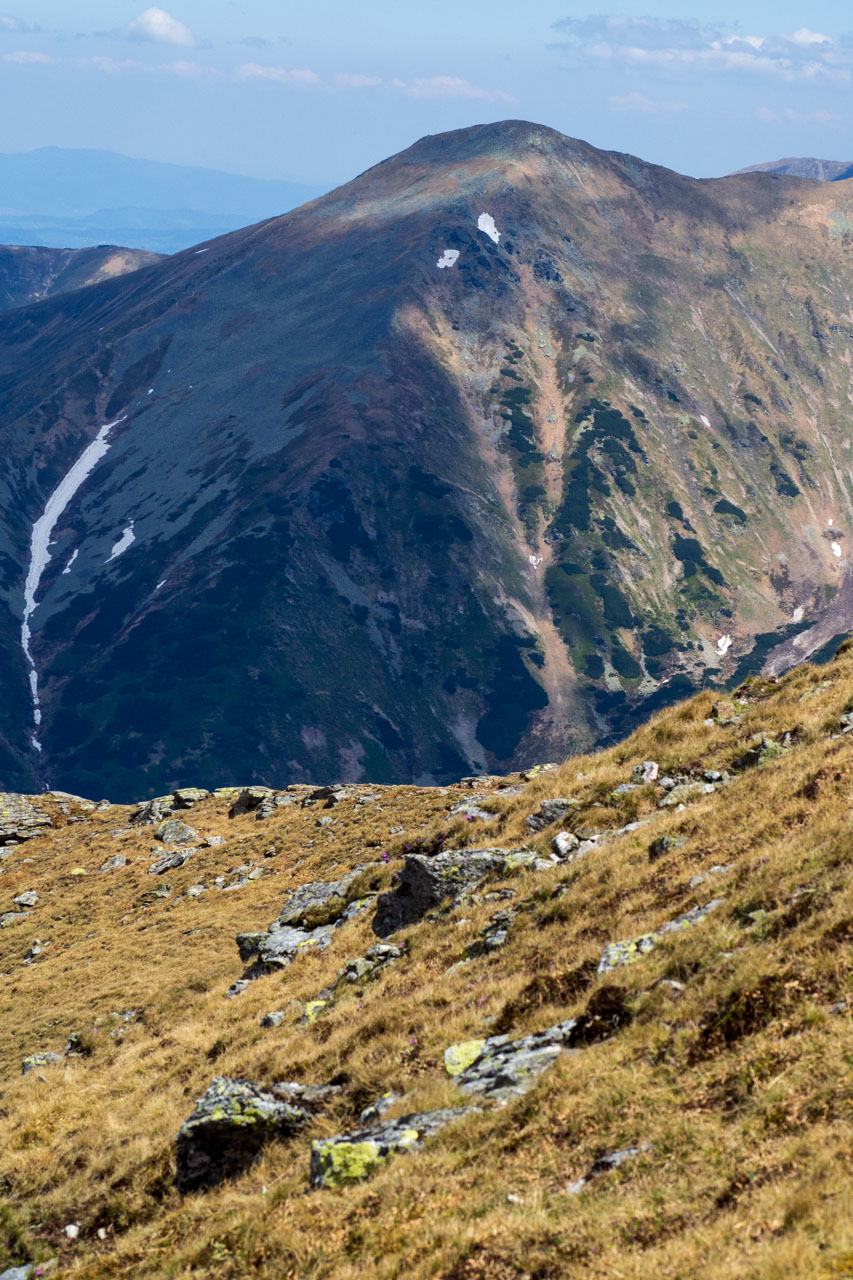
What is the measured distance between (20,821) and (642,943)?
5227 centimetres

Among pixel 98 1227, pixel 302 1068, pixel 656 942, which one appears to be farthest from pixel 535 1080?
pixel 98 1227

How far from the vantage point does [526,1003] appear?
1477 cm

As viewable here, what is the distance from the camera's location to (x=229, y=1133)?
47.3ft

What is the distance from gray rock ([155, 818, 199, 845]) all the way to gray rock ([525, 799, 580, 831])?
86.8ft

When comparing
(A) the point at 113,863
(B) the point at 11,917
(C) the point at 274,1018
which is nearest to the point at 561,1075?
(C) the point at 274,1018

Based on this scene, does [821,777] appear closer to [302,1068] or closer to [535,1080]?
[535,1080]

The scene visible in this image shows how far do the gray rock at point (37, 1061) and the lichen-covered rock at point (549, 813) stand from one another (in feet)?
49.8

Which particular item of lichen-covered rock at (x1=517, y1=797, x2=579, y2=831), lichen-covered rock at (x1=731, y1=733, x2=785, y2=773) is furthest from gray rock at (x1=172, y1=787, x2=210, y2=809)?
lichen-covered rock at (x1=731, y1=733, x2=785, y2=773)

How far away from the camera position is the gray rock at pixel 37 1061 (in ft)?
77.9

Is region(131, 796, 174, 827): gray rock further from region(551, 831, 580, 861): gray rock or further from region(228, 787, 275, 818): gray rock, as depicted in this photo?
region(551, 831, 580, 861): gray rock

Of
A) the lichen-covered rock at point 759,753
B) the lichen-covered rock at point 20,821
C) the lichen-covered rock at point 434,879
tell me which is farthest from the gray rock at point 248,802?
the lichen-covered rock at point 759,753

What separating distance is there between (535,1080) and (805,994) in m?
3.97

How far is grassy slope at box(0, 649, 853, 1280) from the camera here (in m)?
9.06

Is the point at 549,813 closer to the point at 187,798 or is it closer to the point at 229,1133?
the point at 229,1133
